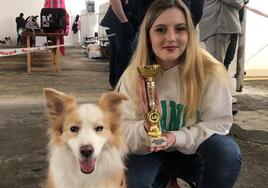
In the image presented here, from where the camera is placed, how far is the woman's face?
1.84m

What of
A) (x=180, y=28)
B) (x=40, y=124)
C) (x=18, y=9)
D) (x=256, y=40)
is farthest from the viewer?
(x=18, y=9)

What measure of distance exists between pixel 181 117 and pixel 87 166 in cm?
51

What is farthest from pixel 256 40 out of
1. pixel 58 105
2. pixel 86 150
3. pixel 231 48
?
pixel 86 150

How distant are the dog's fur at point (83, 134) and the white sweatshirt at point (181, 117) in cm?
9

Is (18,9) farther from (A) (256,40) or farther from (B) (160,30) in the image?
(B) (160,30)

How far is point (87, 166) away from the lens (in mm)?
1739

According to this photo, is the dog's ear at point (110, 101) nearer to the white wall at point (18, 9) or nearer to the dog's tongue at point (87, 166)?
the dog's tongue at point (87, 166)

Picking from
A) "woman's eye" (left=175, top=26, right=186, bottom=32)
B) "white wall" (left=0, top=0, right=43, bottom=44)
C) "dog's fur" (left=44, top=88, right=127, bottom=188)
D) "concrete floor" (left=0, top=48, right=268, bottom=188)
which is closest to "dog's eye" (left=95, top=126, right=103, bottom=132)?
"dog's fur" (left=44, top=88, right=127, bottom=188)

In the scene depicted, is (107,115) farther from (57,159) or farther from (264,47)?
(264,47)

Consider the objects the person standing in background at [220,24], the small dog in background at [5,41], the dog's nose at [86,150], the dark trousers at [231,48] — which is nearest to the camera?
the dog's nose at [86,150]

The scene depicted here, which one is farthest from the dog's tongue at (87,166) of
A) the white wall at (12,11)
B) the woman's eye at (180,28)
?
the white wall at (12,11)

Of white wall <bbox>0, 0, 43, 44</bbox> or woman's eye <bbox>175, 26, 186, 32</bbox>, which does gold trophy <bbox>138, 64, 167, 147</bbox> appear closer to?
woman's eye <bbox>175, 26, 186, 32</bbox>

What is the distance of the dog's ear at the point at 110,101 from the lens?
5.95 feet

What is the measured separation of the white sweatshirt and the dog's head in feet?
0.30
